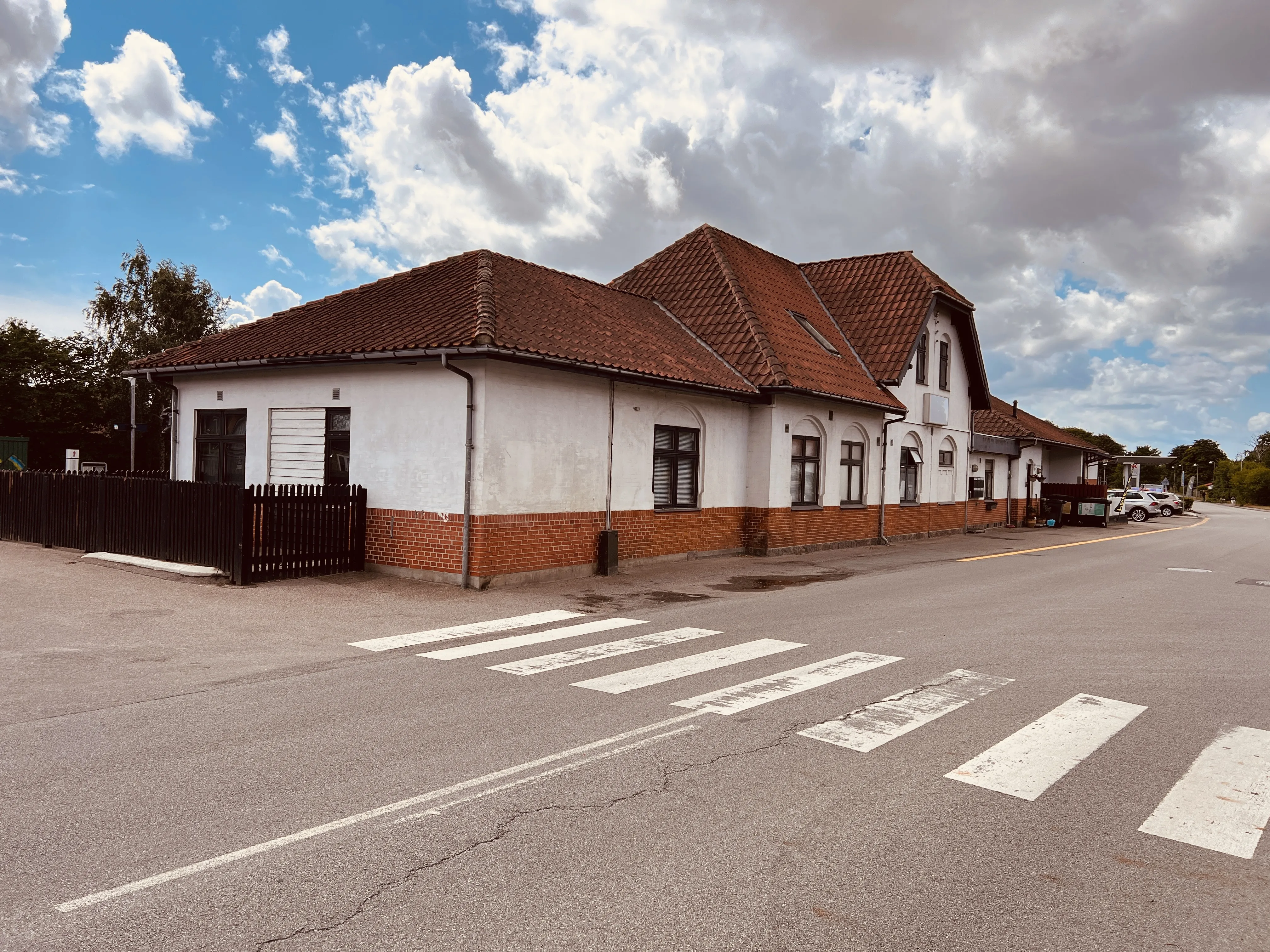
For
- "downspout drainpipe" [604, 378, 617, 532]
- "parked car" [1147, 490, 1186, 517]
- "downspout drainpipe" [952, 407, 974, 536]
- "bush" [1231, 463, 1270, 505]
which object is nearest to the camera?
"downspout drainpipe" [604, 378, 617, 532]

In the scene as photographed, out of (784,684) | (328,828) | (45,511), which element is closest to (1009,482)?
(784,684)

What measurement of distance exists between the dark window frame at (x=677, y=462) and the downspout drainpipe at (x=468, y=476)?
4.40 metres

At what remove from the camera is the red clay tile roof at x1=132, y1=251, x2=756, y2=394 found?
13.4 metres

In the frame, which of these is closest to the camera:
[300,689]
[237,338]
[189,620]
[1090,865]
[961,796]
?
[1090,865]

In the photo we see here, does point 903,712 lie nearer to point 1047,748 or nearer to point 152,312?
point 1047,748

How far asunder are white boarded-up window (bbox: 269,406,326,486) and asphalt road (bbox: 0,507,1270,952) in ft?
16.0

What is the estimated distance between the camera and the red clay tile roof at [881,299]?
80.6 feet

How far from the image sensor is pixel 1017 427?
35.1 metres

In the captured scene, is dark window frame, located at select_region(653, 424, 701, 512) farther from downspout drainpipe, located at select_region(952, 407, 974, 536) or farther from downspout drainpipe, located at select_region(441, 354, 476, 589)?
downspout drainpipe, located at select_region(952, 407, 974, 536)

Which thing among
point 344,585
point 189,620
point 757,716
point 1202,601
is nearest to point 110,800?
point 757,716

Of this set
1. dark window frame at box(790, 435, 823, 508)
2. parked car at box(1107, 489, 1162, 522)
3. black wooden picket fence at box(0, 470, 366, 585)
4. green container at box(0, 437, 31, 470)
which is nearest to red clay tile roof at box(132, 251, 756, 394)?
dark window frame at box(790, 435, 823, 508)

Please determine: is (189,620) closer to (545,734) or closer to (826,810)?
(545,734)

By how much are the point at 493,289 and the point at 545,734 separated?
10.8 m

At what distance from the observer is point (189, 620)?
31.5ft
